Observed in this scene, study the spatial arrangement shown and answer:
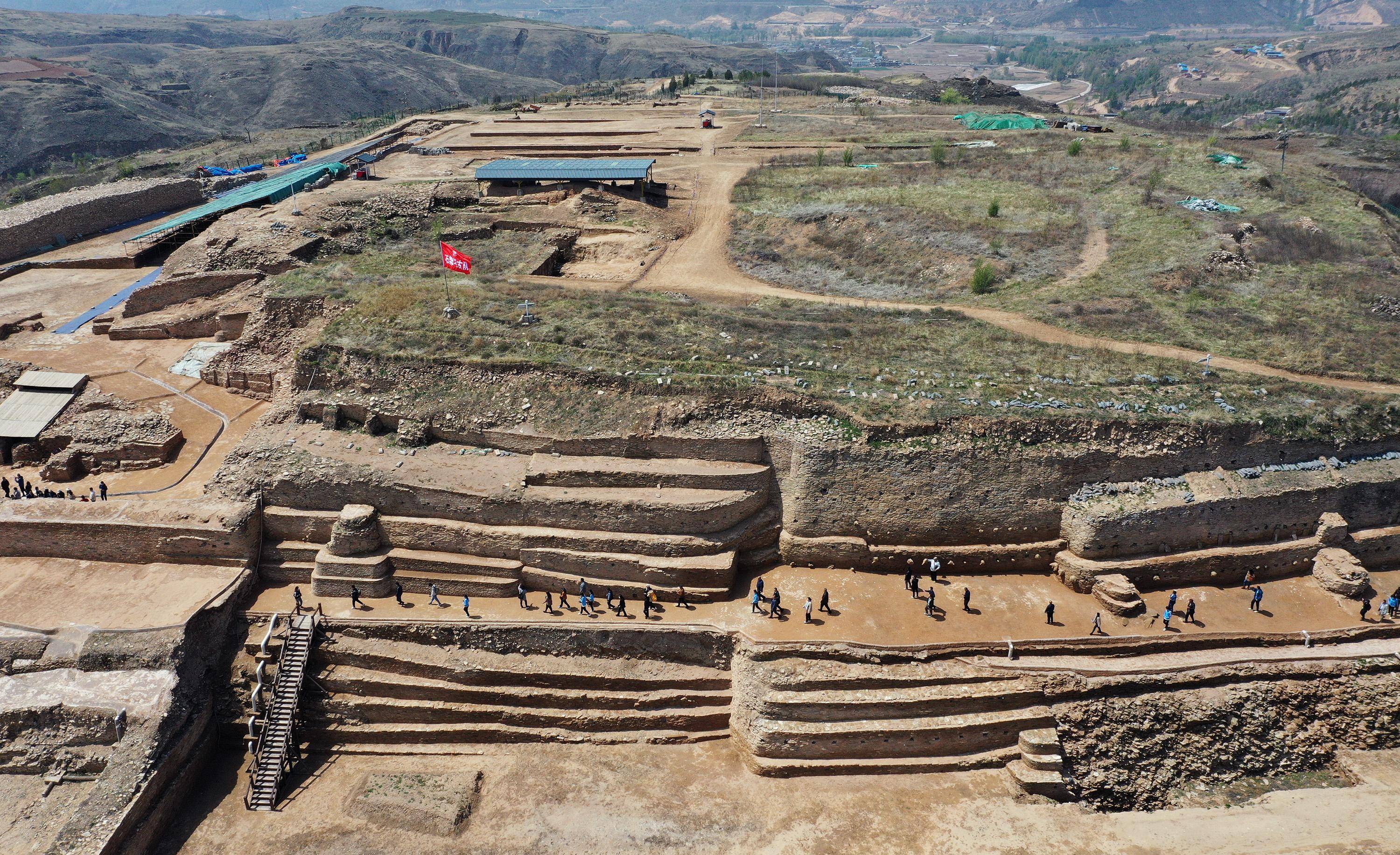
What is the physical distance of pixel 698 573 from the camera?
19.6 meters

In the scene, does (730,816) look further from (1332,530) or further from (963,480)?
(1332,530)

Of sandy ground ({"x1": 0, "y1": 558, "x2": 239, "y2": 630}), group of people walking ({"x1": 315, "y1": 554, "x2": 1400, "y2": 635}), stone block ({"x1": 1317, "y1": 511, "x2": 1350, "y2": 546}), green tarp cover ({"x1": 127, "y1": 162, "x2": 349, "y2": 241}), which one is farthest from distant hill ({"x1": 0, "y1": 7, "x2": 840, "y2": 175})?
stone block ({"x1": 1317, "y1": 511, "x2": 1350, "y2": 546})

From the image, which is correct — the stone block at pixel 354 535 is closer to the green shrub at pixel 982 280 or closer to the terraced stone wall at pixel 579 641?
the terraced stone wall at pixel 579 641

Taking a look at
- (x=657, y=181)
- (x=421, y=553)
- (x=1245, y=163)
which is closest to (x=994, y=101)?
(x=1245, y=163)

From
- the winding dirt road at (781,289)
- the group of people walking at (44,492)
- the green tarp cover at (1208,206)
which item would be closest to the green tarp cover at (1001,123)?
the green tarp cover at (1208,206)

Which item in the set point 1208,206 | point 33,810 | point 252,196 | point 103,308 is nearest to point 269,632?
point 33,810

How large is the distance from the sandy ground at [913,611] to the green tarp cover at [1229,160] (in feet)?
90.9

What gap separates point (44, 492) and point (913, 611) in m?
21.6

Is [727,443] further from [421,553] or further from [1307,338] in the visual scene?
[1307,338]

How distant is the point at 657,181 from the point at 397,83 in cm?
8551

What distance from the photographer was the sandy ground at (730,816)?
1592cm

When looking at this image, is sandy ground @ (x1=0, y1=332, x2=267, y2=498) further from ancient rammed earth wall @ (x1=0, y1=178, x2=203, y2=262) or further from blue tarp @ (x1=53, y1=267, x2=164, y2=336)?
ancient rammed earth wall @ (x1=0, y1=178, x2=203, y2=262)

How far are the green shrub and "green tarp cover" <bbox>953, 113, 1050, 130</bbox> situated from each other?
30.2 meters

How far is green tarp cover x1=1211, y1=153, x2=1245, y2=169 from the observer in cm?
4159
